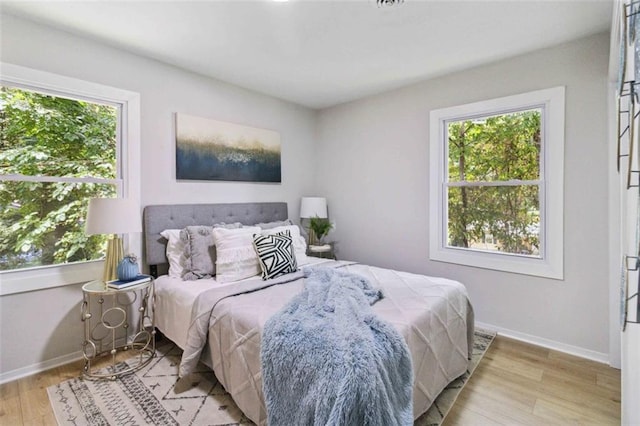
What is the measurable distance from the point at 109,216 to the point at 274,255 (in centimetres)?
120

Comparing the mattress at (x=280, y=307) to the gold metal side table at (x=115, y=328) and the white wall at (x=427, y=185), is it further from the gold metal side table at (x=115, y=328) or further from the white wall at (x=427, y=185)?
the white wall at (x=427, y=185)

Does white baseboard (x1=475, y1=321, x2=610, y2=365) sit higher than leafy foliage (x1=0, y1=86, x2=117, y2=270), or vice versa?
leafy foliage (x1=0, y1=86, x2=117, y2=270)

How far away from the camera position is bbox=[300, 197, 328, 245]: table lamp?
384cm

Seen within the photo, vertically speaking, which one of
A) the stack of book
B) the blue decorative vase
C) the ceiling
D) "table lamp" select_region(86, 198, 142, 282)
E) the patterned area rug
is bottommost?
the patterned area rug

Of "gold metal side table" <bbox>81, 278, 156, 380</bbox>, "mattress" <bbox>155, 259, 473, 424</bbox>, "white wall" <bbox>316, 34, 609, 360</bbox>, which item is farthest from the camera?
"white wall" <bbox>316, 34, 609, 360</bbox>

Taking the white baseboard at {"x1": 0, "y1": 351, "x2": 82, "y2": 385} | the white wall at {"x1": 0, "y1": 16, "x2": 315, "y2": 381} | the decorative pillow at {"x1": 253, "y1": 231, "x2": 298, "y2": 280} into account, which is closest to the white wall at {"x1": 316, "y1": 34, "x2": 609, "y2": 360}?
the white wall at {"x1": 0, "y1": 16, "x2": 315, "y2": 381}

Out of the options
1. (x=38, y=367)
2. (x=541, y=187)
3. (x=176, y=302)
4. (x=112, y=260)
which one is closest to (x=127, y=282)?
(x=112, y=260)

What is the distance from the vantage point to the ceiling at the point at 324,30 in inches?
78.0

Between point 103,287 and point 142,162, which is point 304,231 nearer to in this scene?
point 142,162

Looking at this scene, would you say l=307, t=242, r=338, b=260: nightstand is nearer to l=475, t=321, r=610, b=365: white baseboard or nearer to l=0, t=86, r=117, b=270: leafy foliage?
l=475, t=321, r=610, b=365: white baseboard

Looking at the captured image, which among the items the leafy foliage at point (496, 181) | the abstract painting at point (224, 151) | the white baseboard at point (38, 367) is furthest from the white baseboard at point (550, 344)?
the white baseboard at point (38, 367)

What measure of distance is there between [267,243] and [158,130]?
4.77 feet

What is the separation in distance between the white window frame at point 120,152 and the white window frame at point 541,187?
9.17ft

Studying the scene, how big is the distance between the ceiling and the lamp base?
1.58 metres
